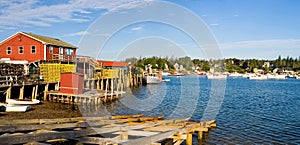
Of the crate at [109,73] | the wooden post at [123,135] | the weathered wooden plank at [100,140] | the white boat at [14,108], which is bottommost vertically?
the white boat at [14,108]

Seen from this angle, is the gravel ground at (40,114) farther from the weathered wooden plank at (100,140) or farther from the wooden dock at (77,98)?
the weathered wooden plank at (100,140)

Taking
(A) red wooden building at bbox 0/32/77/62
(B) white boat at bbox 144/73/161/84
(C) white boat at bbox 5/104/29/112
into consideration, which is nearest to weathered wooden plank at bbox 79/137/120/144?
(C) white boat at bbox 5/104/29/112

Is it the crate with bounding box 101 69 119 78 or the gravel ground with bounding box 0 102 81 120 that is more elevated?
the crate with bounding box 101 69 119 78

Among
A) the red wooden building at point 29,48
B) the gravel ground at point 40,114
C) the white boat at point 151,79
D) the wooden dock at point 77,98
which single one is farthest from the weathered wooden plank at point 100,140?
the white boat at point 151,79

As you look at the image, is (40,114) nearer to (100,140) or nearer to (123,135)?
(123,135)

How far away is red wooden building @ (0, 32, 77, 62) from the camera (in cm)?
3441

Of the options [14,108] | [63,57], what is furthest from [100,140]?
[63,57]

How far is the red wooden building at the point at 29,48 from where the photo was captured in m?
34.4

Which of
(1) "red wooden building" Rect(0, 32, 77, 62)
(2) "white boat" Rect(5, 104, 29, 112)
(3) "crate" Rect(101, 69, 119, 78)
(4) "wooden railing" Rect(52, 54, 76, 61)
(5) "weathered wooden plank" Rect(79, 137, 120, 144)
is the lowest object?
(2) "white boat" Rect(5, 104, 29, 112)

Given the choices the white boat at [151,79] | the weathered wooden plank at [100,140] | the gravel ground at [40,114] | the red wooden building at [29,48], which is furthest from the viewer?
the white boat at [151,79]

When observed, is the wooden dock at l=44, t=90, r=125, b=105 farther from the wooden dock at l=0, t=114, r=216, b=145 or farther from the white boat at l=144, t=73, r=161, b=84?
the white boat at l=144, t=73, r=161, b=84

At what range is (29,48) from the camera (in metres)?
35.0

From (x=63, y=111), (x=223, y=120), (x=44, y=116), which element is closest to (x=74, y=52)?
(x=63, y=111)

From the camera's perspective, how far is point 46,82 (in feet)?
95.0
